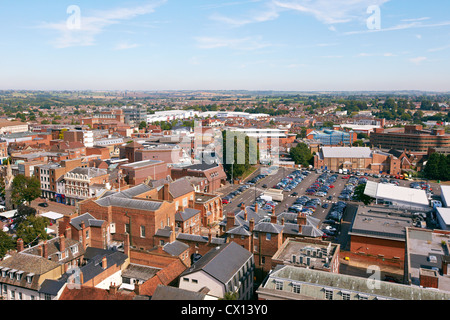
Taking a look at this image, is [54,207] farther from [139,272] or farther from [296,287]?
[296,287]

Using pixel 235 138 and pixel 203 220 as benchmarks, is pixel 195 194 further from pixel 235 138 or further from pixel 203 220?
pixel 235 138

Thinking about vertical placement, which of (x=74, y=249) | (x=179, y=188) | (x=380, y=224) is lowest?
(x=380, y=224)

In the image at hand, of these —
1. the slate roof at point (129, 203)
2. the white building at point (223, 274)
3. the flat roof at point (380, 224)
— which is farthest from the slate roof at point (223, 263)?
the flat roof at point (380, 224)

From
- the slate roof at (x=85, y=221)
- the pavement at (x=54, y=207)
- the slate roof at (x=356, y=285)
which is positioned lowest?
the pavement at (x=54, y=207)

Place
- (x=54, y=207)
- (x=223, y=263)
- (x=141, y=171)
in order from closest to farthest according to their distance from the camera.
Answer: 1. (x=223, y=263)
2. (x=54, y=207)
3. (x=141, y=171)

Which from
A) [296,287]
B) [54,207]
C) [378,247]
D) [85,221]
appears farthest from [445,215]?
[54,207]

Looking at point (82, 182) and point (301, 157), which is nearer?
point (82, 182)

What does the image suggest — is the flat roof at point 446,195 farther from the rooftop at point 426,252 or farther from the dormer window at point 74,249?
Result: the dormer window at point 74,249
